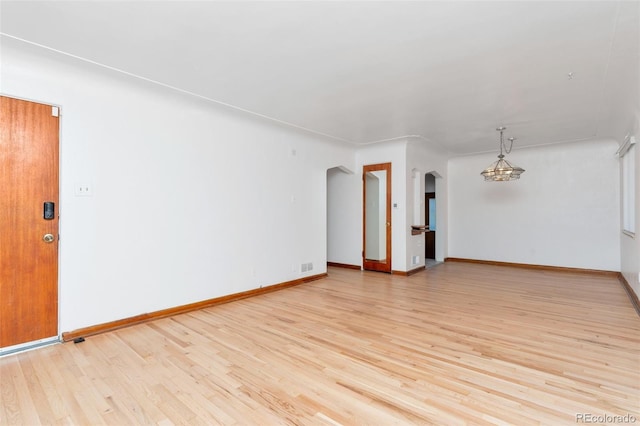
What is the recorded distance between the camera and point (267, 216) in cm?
527

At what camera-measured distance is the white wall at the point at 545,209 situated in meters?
6.64

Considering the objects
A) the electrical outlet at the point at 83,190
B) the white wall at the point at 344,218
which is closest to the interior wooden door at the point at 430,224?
the white wall at the point at 344,218

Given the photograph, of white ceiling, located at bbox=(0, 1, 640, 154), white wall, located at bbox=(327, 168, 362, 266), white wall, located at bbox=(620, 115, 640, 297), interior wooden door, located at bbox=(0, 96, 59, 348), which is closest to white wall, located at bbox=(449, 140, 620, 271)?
white wall, located at bbox=(620, 115, 640, 297)

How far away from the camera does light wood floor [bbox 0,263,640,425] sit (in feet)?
6.78

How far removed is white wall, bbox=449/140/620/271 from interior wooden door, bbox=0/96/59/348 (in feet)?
27.1

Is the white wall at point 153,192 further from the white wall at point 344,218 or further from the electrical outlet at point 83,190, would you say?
the white wall at point 344,218

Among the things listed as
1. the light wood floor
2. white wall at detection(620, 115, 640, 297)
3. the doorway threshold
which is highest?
white wall at detection(620, 115, 640, 297)

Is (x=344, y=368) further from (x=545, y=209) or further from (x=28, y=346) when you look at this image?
(x=545, y=209)

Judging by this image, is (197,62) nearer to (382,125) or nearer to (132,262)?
(132,262)

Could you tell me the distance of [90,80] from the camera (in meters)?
3.40

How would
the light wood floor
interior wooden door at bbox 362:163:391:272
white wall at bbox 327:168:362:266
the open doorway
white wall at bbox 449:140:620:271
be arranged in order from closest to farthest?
the light wood floor → white wall at bbox 449:140:620:271 → interior wooden door at bbox 362:163:391:272 → white wall at bbox 327:168:362:266 → the open doorway

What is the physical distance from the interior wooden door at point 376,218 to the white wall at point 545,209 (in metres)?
2.67

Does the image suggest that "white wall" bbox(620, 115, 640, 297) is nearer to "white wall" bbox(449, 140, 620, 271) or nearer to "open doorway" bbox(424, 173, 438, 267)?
"white wall" bbox(449, 140, 620, 271)

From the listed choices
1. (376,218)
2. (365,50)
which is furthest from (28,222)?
(376,218)
